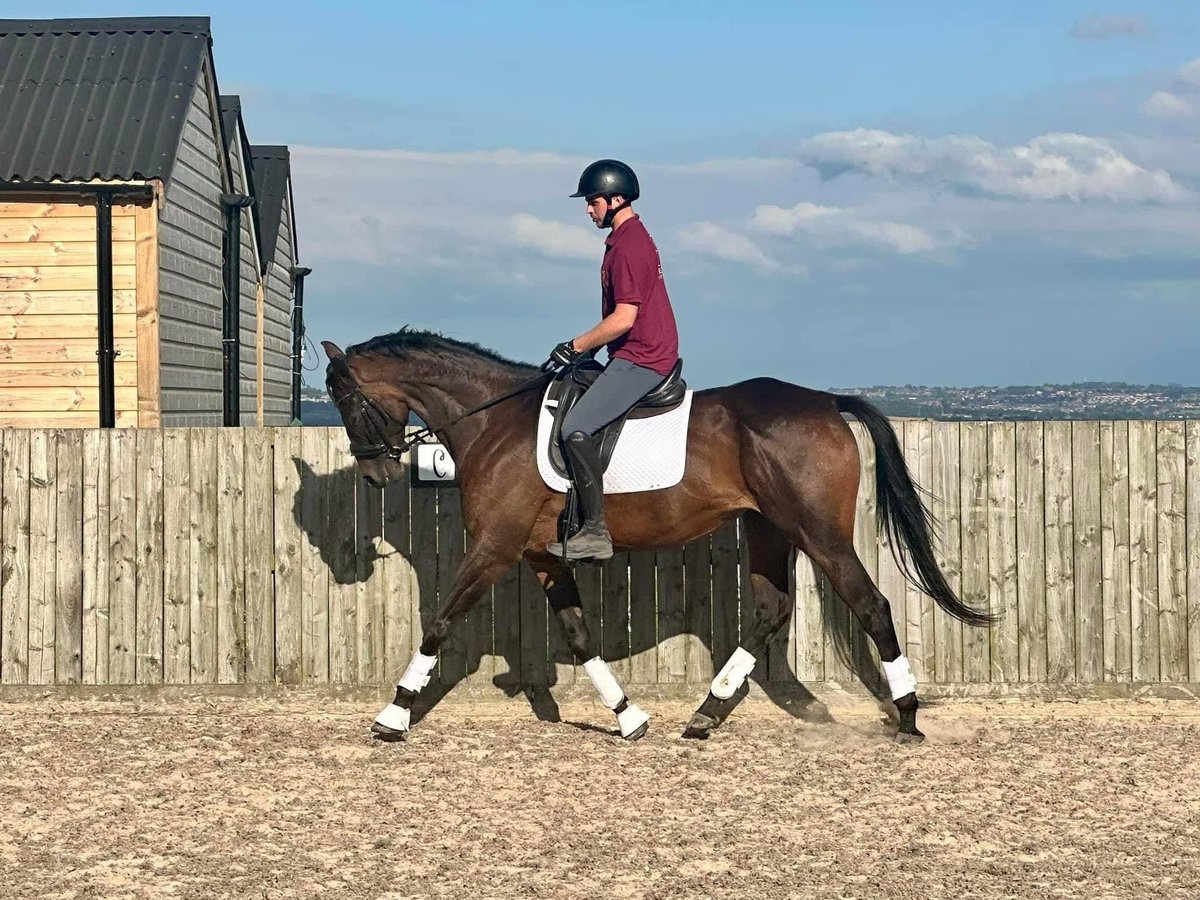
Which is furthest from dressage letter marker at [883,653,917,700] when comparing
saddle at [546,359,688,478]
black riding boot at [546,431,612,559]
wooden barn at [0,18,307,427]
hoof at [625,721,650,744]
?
wooden barn at [0,18,307,427]

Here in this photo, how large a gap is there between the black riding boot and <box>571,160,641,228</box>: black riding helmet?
1.53 m

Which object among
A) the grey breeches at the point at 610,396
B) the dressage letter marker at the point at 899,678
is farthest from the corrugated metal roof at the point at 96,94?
the dressage letter marker at the point at 899,678

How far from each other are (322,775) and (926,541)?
160 inches

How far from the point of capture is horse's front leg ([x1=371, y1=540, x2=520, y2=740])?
346 inches

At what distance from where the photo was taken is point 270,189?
1087 inches

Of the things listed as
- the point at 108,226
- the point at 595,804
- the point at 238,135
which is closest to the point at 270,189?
the point at 238,135

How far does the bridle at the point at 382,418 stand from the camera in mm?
9172

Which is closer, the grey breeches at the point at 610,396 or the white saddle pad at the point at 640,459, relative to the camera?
the grey breeches at the point at 610,396

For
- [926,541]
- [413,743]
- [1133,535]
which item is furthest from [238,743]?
[1133,535]

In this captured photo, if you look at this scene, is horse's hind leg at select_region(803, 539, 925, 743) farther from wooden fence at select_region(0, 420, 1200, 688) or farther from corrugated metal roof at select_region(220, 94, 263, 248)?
corrugated metal roof at select_region(220, 94, 263, 248)

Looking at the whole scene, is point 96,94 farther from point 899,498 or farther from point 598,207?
point 899,498

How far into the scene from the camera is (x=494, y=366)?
9.39m

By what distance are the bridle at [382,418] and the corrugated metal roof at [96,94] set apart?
687 cm

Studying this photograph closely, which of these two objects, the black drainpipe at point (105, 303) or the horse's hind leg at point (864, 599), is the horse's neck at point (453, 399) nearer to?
the horse's hind leg at point (864, 599)
